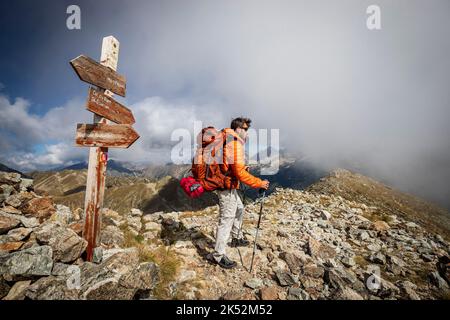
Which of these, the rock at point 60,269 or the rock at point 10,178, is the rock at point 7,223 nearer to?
the rock at point 60,269

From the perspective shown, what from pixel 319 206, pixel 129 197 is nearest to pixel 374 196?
pixel 319 206

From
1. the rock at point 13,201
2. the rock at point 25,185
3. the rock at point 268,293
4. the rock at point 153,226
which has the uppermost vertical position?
the rock at point 25,185

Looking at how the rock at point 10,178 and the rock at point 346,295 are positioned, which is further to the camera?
the rock at point 10,178

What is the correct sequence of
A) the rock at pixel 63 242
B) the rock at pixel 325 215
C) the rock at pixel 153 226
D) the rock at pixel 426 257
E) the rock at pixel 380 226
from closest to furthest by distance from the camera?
1. the rock at pixel 63 242
2. the rock at pixel 426 257
3. the rock at pixel 153 226
4. the rock at pixel 380 226
5. the rock at pixel 325 215

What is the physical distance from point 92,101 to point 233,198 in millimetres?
4400

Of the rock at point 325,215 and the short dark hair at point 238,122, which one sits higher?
the short dark hair at point 238,122

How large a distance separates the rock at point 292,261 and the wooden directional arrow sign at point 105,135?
5612 mm

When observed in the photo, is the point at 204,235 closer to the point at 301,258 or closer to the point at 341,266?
the point at 301,258

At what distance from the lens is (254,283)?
5.49 metres

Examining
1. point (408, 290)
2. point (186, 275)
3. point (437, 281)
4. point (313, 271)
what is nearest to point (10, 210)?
point (186, 275)

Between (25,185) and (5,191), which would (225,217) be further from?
(25,185)

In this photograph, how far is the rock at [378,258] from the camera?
22.0 feet

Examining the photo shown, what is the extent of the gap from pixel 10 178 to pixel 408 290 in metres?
12.8

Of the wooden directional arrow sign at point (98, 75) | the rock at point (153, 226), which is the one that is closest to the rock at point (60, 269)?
the rock at point (153, 226)
